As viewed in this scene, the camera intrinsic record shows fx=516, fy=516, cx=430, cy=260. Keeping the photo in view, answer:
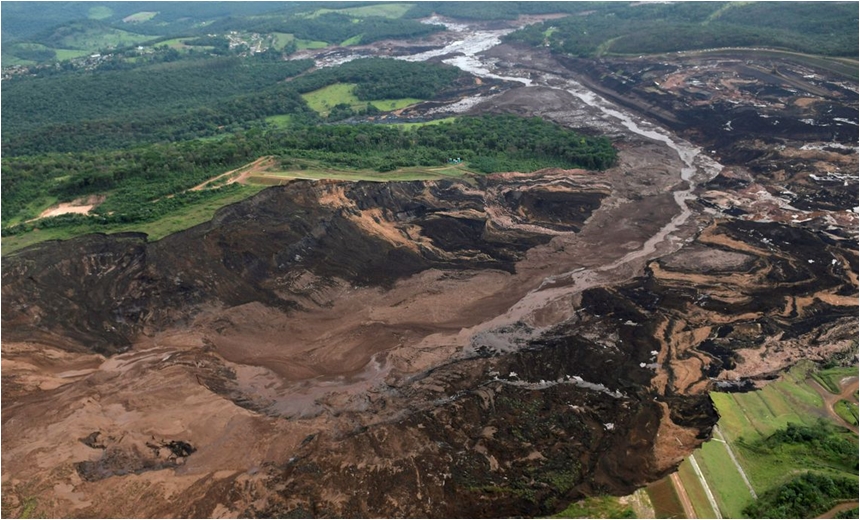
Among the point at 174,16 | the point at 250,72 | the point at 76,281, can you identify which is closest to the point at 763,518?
the point at 76,281

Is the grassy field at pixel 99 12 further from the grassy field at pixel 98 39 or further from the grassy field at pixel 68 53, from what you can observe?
the grassy field at pixel 68 53

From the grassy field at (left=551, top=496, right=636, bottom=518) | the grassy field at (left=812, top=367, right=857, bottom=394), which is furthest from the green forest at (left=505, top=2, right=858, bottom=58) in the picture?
the grassy field at (left=551, top=496, right=636, bottom=518)

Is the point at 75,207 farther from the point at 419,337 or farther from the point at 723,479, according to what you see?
the point at 723,479

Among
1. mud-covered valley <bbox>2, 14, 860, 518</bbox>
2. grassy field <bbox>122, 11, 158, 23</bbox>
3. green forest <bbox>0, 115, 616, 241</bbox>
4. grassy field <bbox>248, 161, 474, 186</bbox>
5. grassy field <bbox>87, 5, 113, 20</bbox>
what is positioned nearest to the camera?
mud-covered valley <bbox>2, 14, 860, 518</bbox>

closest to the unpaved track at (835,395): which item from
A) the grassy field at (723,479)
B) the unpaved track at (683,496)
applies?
the grassy field at (723,479)

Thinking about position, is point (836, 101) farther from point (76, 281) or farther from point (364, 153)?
point (76, 281)

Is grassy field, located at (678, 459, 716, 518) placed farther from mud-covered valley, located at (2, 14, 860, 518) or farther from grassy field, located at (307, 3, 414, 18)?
grassy field, located at (307, 3, 414, 18)
